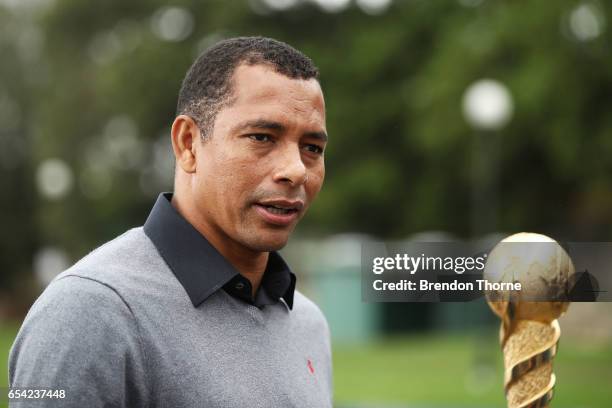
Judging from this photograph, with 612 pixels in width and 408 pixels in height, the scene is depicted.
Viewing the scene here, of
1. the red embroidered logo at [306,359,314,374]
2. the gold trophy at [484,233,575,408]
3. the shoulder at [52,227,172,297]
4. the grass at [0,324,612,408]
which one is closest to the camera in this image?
the gold trophy at [484,233,575,408]

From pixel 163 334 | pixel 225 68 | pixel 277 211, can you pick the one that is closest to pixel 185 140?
pixel 225 68

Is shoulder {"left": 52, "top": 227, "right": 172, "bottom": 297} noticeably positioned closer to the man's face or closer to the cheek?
the man's face

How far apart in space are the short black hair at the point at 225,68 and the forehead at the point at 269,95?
0.7 inches

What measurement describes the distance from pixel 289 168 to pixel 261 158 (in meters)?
0.07

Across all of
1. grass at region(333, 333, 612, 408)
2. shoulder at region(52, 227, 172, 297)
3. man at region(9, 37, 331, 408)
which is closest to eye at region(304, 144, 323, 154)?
man at region(9, 37, 331, 408)

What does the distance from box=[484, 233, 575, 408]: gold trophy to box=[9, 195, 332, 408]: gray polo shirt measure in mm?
639

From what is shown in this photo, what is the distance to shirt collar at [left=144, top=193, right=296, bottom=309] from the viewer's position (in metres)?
1.96

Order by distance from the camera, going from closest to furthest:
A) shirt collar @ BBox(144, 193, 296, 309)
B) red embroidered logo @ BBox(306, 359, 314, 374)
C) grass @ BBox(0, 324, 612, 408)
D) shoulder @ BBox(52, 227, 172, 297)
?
shoulder @ BBox(52, 227, 172, 297) → shirt collar @ BBox(144, 193, 296, 309) → red embroidered logo @ BBox(306, 359, 314, 374) → grass @ BBox(0, 324, 612, 408)

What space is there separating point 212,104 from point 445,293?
2.36 feet

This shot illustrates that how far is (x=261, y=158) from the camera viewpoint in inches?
78.3

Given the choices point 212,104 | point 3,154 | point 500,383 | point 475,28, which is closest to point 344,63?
point 475,28

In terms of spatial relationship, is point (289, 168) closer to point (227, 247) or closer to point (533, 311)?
point (227, 247)

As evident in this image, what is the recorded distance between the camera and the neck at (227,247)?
210 centimetres

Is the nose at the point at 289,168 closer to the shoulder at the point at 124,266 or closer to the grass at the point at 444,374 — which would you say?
the shoulder at the point at 124,266
